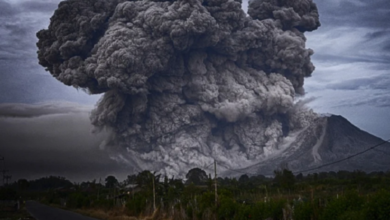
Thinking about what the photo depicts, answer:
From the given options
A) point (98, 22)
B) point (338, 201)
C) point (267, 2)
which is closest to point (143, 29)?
point (98, 22)

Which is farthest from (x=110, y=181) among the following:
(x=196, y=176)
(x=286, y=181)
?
(x=286, y=181)

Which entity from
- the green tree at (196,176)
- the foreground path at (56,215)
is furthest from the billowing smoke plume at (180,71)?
the foreground path at (56,215)

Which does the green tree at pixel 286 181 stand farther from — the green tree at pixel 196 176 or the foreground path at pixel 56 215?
the foreground path at pixel 56 215

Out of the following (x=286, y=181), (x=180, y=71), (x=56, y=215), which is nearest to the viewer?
(x=56, y=215)

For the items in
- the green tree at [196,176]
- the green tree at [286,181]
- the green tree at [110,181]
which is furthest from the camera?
the green tree at [110,181]

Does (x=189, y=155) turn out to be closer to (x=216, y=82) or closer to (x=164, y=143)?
(x=164, y=143)

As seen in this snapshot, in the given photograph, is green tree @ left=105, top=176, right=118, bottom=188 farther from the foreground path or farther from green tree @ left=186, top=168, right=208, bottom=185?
the foreground path

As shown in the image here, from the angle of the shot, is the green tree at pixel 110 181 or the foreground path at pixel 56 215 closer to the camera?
the foreground path at pixel 56 215

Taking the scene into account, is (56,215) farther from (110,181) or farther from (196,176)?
(110,181)

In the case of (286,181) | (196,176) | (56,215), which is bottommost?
(56,215)

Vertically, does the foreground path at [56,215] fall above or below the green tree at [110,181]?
below

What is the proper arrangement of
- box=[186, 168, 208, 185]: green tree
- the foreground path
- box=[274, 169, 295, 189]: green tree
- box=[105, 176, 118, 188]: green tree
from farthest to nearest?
box=[105, 176, 118, 188]: green tree → box=[186, 168, 208, 185]: green tree → box=[274, 169, 295, 189]: green tree → the foreground path

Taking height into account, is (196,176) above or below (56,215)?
above

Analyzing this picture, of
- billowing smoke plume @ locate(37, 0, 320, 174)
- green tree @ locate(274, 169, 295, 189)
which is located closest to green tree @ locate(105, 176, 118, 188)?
billowing smoke plume @ locate(37, 0, 320, 174)
